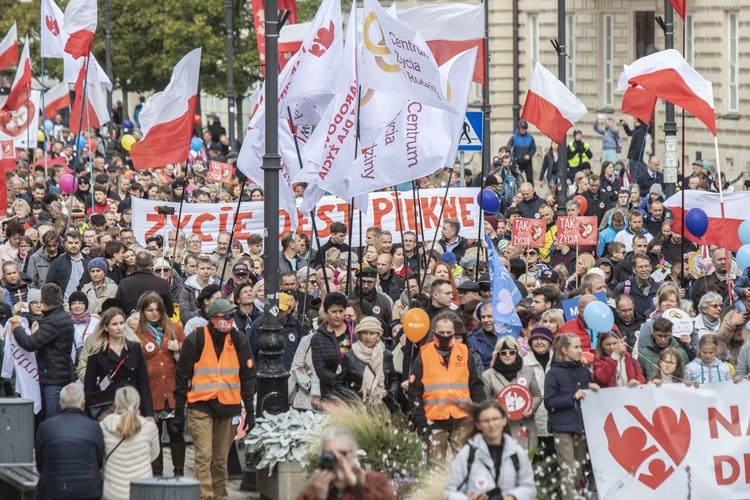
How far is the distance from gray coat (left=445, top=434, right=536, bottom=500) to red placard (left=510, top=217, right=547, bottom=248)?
8.89m

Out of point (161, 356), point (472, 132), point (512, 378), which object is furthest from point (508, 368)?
point (472, 132)

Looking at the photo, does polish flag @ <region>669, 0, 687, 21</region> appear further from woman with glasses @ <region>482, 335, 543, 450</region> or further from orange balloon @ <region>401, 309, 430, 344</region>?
woman with glasses @ <region>482, 335, 543, 450</region>

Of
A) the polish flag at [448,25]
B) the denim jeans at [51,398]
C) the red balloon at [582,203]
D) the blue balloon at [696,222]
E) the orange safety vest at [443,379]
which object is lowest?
the denim jeans at [51,398]

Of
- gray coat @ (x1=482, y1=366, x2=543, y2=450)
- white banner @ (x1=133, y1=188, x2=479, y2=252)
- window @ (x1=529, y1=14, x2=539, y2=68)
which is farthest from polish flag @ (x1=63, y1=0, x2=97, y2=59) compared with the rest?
window @ (x1=529, y1=14, x2=539, y2=68)

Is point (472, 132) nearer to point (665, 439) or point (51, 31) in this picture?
point (665, 439)

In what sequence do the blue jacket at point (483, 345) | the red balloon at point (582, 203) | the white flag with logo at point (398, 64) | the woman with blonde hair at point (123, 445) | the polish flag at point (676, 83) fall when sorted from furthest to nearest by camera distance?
the red balloon at point (582, 203), the polish flag at point (676, 83), the white flag with logo at point (398, 64), the blue jacket at point (483, 345), the woman with blonde hair at point (123, 445)

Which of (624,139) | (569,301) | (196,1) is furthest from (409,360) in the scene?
(196,1)

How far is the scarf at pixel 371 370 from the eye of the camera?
12.5 meters

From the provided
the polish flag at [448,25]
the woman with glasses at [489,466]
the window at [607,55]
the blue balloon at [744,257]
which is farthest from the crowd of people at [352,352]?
the window at [607,55]

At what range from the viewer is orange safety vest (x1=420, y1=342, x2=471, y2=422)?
12.0 m

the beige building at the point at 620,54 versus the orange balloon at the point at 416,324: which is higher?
the beige building at the point at 620,54

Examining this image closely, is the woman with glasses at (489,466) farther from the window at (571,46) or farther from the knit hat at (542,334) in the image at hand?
the window at (571,46)

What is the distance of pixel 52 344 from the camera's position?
44.3ft

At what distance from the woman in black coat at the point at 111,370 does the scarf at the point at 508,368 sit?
2538 millimetres
